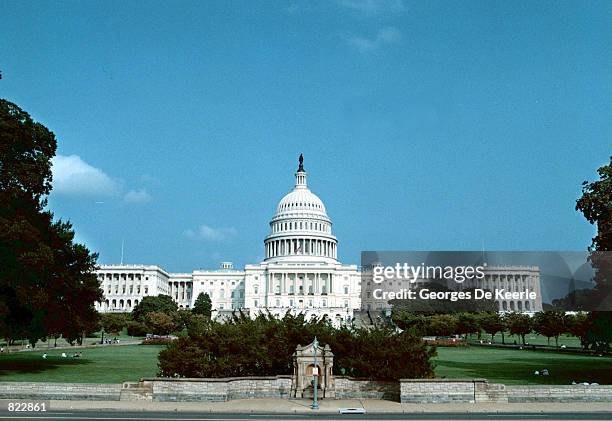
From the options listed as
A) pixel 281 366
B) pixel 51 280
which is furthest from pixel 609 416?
pixel 51 280

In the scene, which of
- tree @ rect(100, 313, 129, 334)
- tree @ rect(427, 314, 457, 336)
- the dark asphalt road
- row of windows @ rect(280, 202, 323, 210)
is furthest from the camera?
row of windows @ rect(280, 202, 323, 210)

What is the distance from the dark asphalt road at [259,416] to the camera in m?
22.1

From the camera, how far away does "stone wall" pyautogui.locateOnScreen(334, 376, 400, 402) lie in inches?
1125

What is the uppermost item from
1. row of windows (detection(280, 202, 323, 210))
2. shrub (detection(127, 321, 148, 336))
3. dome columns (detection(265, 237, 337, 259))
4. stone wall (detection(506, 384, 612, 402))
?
row of windows (detection(280, 202, 323, 210))

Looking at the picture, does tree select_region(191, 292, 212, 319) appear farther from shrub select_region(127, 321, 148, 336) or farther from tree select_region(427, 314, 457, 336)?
tree select_region(427, 314, 457, 336)

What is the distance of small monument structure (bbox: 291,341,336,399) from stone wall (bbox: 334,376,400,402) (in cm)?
41

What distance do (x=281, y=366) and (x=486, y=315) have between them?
6885 cm

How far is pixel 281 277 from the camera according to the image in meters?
163

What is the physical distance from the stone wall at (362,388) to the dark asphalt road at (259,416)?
415 centimetres

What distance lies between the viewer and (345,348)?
31.2m

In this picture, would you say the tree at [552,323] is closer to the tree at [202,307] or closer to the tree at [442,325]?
the tree at [442,325]

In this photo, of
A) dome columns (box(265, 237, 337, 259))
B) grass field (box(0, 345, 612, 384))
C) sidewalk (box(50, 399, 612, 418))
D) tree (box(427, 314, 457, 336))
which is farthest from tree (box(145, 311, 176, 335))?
dome columns (box(265, 237, 337, 259))

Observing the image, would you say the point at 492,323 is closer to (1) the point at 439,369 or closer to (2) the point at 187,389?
(1) the point at 439,369

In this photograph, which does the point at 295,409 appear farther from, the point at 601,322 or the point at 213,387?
the point at 601,322
